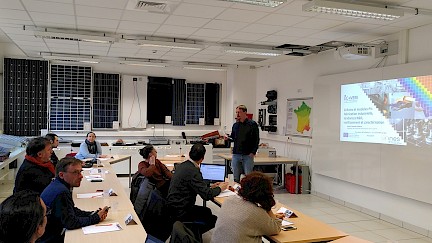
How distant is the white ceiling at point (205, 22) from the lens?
4.57 m

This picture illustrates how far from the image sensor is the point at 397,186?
18.3 feet

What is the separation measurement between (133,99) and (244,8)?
611 cm

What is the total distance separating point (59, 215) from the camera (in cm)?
282

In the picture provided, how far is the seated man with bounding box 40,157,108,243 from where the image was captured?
2.81 meters

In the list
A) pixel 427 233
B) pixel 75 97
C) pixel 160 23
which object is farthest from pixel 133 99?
pixel 427 233

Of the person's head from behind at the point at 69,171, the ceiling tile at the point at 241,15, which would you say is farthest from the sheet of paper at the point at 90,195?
the ceiling tile at the point at 241,15

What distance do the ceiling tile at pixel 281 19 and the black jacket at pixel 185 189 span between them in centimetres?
243

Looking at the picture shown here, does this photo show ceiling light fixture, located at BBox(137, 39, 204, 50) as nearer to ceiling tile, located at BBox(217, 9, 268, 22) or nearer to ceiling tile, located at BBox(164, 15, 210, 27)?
ceiling tile, located at BBox(164, 15, 210, 27)

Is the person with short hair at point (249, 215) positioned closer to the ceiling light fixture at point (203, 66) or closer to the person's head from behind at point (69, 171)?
the person's head from behind at point (69, 171)

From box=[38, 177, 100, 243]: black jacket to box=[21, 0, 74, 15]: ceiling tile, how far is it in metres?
2.72

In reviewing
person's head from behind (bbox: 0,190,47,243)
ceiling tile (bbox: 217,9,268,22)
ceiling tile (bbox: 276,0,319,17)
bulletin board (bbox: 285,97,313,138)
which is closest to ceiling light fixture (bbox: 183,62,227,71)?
bulletin board (bbox: 285,97,313,138)

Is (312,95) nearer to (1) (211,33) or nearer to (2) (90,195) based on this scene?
(1) (211,33)

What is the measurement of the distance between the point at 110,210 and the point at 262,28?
12.0 feet

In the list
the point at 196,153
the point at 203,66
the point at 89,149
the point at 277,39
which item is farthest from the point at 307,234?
the point at 203,66
